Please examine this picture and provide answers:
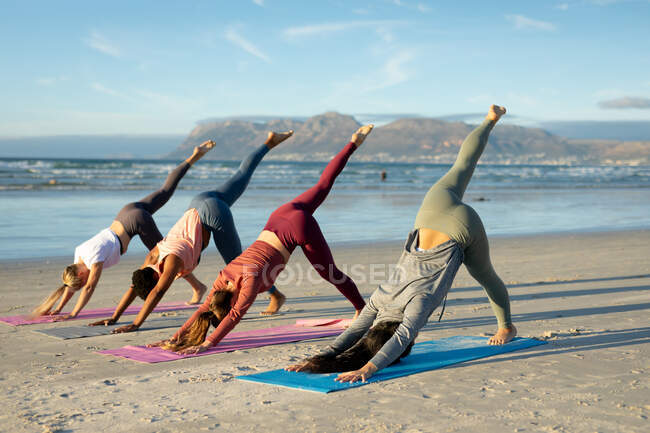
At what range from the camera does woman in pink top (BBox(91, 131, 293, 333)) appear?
219 inches

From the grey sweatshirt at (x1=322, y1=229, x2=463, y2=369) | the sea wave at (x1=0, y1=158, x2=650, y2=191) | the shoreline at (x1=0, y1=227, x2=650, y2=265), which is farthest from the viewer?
the sea wave at (x1=0, y1=158, x2=650, y2=191)

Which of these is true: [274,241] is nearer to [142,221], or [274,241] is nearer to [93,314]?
[142,221]

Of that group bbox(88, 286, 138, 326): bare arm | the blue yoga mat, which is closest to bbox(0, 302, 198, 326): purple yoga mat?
bbox(88, 286, 138, 326): bare arm

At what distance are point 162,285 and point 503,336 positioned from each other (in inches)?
109

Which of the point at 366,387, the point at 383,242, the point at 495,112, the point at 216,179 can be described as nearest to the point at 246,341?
the point at 366,387

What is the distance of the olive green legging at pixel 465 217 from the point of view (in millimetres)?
4484

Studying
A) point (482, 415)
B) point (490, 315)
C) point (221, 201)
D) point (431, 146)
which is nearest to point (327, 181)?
point (221, 201)

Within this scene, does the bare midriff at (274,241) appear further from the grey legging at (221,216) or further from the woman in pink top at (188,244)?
the grey legging at (221,216)

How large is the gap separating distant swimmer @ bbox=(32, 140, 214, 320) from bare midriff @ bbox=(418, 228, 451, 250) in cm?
280

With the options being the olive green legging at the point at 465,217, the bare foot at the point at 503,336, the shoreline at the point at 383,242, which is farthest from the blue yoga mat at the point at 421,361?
the shoreline at the point at 383,242

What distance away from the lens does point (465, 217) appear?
4.50 m

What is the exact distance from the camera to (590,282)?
8320mm

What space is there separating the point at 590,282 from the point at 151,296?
553cm

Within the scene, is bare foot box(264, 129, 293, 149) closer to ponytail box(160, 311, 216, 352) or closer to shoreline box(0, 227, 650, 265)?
ponytail box(160, 311, 216, 352)
